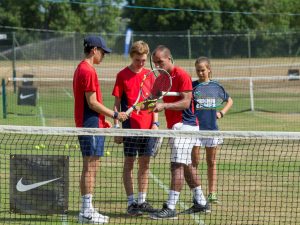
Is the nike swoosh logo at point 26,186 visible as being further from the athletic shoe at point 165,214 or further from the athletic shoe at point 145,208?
the athletic shoe at point 165,214

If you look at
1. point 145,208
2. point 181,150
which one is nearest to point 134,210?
point 145,208

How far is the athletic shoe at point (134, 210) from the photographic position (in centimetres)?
873

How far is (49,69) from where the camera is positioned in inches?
1384

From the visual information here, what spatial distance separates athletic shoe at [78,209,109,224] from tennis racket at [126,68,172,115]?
1.14 metres

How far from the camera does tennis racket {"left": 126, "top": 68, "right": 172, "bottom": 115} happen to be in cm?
858

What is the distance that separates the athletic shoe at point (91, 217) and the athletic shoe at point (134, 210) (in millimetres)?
501

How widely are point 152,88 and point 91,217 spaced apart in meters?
1.63

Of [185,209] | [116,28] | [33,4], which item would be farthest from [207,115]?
A: [116,28]

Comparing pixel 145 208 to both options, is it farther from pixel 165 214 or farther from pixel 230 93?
pixel 230 93

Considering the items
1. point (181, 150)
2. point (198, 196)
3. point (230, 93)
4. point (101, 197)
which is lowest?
point (230, 93)

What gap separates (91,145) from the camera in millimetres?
8219

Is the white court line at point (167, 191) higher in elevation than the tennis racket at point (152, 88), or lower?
lower

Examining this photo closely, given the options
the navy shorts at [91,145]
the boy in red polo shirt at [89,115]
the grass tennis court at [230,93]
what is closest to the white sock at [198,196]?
the boy in red polo shirt at [89,115]

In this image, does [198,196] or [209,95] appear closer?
[198,196]
